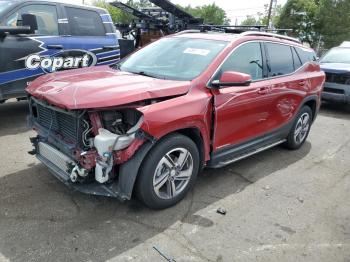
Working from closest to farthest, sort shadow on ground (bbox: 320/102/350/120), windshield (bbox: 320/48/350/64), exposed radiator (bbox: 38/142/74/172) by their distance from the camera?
exposed radiator (bbox: 38/142/74/172) < shadow on ground (bbox: 320/102/350/120) < windshield (bbox: 320/48/350/64)

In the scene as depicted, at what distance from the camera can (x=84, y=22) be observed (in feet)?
23.4

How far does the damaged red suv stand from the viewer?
3.32m

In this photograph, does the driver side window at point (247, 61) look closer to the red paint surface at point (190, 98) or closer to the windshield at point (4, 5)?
the red paint surface at point (190, 98)

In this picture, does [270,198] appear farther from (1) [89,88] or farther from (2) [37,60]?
(2) [37,60]

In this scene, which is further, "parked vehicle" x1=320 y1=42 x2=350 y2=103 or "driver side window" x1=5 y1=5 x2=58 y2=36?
"parked vehicle" x1=320 y1=42 x2=350 y2=103

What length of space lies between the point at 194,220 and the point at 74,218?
1.17 metres

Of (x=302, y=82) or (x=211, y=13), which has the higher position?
(x=302, y=82)

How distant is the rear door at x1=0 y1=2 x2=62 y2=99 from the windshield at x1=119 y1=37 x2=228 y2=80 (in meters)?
2.23

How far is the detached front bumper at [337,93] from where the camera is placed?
9.20m

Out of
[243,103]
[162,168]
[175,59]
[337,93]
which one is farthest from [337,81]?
[162,168]

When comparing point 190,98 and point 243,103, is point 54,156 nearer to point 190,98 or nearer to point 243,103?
point 190,98

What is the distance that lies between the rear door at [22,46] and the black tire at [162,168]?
11.9 feet

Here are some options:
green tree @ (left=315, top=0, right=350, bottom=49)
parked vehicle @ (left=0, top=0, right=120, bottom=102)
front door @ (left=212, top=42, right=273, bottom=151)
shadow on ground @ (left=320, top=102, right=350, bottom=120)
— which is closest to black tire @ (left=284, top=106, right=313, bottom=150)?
front door @ (left=212, top=42, right=273, bottom=151)

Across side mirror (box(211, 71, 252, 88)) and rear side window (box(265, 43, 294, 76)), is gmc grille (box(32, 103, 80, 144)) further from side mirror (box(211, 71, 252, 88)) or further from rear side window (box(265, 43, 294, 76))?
rear side window (box(265, 43, 294, 76))
